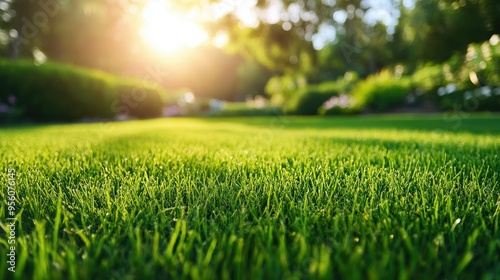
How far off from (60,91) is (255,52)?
328 inches

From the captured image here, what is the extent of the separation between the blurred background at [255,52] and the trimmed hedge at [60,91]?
0.09 ft

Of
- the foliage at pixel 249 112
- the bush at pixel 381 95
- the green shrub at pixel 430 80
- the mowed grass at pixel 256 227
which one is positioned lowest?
the mowed grass at pixel 256 227

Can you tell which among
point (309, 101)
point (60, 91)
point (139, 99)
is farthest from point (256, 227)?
point (309, 101)

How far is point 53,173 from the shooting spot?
1712 millimetres

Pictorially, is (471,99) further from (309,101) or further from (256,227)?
(256,227)

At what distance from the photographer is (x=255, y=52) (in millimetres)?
15617

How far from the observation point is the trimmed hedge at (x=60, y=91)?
29.1ft

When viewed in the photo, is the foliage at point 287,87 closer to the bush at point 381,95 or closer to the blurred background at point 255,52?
the blurred background at point 255,52

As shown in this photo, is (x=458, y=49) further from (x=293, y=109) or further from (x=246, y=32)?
(x=293, y=109)

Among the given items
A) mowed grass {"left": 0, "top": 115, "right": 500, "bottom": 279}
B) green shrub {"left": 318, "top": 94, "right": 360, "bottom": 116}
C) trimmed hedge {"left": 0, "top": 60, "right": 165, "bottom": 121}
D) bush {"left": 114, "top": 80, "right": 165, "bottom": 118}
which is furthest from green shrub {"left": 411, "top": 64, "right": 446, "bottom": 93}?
mowed grass {"left": 0, "top": 115, "right": 500, "bottom": 279}

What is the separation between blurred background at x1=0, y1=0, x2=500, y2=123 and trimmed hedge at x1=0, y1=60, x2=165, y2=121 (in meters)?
0.03

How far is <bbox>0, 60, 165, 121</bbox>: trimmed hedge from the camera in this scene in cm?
887

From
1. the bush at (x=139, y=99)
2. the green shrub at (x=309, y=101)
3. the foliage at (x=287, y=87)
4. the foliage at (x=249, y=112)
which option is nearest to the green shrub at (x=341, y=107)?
the green shrub at (x=309, y=101)

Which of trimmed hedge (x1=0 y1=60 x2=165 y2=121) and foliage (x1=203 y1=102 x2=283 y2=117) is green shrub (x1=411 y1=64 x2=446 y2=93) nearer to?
foliage (x1=203 y1=102 x2=283 y2=117)
